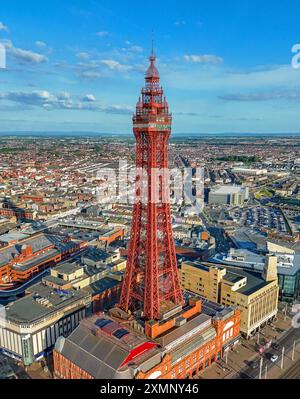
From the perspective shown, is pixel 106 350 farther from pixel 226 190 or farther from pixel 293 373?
pixel 226 190

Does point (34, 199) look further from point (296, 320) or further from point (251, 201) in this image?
point (296, 320)

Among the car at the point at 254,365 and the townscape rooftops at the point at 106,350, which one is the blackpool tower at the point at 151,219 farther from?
the car at the point at 254,365

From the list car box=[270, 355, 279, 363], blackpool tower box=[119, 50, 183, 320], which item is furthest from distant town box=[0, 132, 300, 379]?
blackpool tower box=[119, 50, 183, 320]

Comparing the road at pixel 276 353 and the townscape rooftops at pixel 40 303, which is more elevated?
the townscape rooftops at pixel 40 303

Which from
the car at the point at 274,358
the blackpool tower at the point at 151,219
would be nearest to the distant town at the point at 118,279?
the car at the point at 274,358

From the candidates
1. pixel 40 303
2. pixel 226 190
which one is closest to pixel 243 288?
pixel 40 303

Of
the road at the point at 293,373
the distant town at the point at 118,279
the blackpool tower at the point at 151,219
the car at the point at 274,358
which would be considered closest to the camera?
the blackpool tower at the point at 151,219
